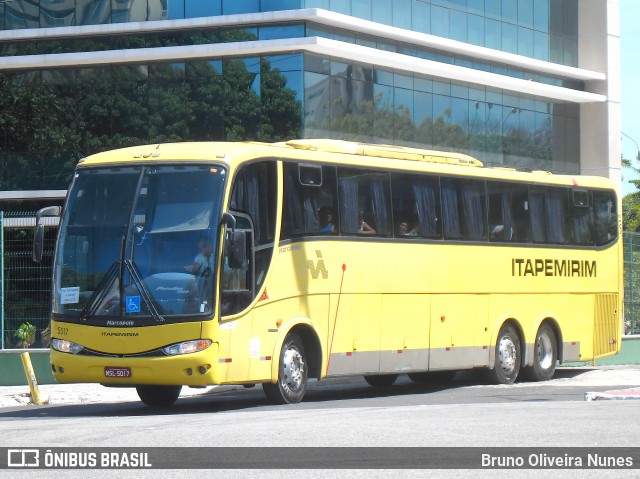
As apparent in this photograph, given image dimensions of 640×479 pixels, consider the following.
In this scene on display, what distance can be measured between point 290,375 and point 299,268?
1474 millimetres

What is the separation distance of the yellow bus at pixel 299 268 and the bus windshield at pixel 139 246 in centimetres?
2

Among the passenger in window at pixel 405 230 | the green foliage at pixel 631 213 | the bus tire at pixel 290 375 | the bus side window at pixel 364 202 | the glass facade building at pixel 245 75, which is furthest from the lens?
the green foliage at pixel 631 213

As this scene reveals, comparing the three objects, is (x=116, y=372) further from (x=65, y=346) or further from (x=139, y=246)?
(x=139, y=246)

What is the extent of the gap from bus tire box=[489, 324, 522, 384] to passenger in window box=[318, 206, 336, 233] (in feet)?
18.3

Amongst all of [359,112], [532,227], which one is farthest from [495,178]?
[359,112]

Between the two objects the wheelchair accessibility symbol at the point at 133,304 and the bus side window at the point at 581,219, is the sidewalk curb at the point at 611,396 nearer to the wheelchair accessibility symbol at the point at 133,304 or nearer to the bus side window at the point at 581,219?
the wheelchair accessibility symbol at the point at 133,304

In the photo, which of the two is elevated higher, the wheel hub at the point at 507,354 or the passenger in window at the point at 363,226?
the passenger in window at the point at 363,226

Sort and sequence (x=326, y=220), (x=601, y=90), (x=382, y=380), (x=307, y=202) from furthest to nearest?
1. (x=601, y=90)
2. (x=382, y=380)
3. (x=326, y=220)
4. (x=307, y=202)

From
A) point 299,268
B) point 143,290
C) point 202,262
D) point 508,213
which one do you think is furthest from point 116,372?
point 508,213

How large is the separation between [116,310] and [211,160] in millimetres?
2276

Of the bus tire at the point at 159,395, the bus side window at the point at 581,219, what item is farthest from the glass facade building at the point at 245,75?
the bus tire at the point at 159,395

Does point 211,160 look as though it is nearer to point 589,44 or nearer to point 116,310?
point 116,310

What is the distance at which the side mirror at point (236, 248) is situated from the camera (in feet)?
58.5

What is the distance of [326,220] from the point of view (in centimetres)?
2008
